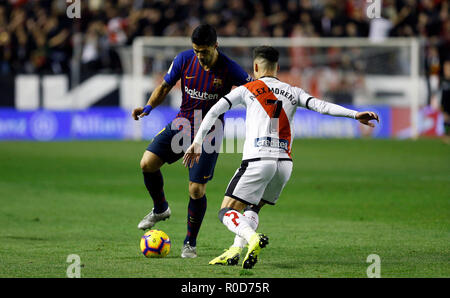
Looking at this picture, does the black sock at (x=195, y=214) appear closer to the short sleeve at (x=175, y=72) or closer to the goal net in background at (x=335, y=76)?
the short sleeve at (x=175, y=72)

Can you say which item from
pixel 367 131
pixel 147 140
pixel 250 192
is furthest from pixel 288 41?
pixel 250 192

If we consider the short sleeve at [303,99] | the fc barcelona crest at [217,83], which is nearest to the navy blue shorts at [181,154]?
the fc barcelona crest at [217,83]

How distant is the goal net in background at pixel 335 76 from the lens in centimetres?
2503

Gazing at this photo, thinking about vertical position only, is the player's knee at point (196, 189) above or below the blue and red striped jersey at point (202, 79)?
below

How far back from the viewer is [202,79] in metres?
8.46

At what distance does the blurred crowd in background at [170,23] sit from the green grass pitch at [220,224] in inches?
208

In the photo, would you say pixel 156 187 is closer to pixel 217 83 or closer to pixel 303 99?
pixel 217 83

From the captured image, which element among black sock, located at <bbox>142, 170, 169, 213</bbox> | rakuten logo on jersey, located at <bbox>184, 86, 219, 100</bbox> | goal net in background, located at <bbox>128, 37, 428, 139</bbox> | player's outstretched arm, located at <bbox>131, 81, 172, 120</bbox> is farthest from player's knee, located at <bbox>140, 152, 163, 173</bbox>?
goal net in background, located at <bbox>128, 37, 428, 139</bbox>

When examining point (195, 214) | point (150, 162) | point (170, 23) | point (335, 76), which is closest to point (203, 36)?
point (150, 162)

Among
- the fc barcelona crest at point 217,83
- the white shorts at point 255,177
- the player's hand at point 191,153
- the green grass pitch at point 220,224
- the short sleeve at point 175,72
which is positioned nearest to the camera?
the player's hand at point 191,153

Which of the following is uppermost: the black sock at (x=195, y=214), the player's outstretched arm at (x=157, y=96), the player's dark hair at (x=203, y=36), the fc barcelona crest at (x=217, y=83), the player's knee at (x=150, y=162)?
the player's dark hair at (x=203, y=36)

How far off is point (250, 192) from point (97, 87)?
18.1m

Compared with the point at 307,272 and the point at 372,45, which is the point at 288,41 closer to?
the point at 372,45
